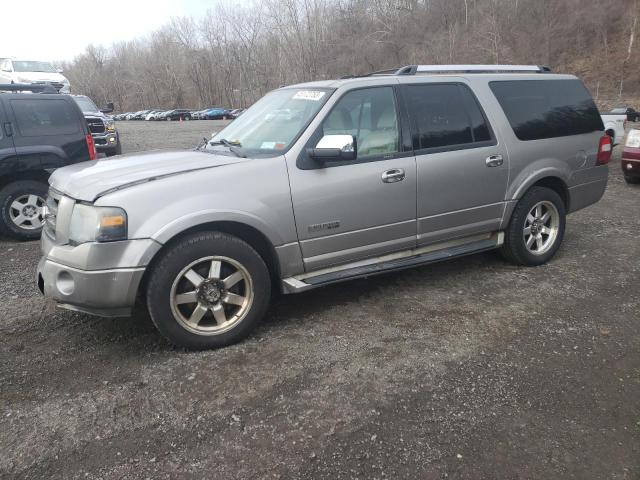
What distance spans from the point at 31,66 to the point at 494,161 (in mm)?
19781

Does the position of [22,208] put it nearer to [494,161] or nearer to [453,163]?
[453,163]

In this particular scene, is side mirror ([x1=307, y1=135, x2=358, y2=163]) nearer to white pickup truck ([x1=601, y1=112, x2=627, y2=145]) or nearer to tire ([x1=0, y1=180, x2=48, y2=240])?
tire ([x1=0, y1=180, x2=48, y2=240])

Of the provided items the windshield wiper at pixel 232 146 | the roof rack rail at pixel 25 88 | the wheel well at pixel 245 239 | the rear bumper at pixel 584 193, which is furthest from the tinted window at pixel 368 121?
the roof rack rail at pixel 25 88

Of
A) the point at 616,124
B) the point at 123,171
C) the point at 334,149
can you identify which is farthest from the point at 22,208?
the point at 616,124

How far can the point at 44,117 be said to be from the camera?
6.71 meters

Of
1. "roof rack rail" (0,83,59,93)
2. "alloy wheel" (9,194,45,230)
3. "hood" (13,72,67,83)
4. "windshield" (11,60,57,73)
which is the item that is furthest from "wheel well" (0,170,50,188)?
"windshield" (11,60,57,73)

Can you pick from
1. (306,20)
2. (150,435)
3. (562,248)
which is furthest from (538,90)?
(306,20)

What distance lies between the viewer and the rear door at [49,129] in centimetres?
651

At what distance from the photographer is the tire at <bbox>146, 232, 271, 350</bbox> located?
3.26 m

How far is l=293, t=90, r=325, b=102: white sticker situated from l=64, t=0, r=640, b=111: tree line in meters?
39.2

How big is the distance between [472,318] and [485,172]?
54.4 inches

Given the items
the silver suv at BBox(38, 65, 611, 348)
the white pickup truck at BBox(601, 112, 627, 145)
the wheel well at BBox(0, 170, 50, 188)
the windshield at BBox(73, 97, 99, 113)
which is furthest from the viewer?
the windshield at BBox(73, 97, 99, 113)

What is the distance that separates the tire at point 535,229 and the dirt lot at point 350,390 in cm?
52

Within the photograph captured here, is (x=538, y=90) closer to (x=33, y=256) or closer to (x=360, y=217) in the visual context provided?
(x=360, y=217)
